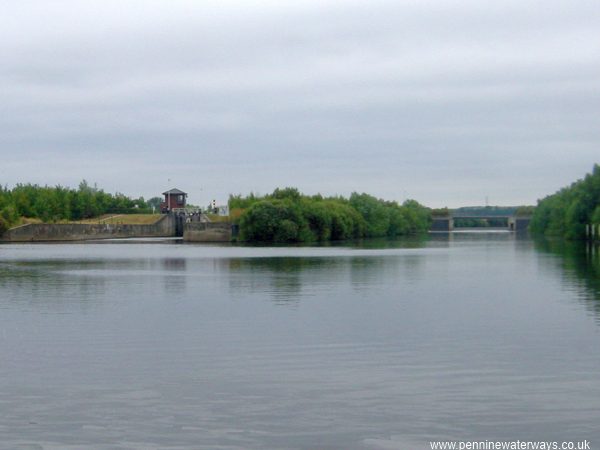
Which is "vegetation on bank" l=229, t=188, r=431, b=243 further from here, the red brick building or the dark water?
the dark water

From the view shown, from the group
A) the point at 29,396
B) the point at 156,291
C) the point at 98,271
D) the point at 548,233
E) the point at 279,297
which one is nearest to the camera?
the point at 29,396

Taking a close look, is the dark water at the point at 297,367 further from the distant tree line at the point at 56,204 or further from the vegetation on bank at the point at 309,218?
the distant tree line at the point at 56,204

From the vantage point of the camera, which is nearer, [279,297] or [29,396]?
[29,396]

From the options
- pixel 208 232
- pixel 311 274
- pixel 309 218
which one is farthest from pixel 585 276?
pixel 208 232

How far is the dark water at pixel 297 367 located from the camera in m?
14.0

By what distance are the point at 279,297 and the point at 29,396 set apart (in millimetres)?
18547

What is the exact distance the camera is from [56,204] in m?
141

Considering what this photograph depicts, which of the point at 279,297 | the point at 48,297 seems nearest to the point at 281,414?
the point at 279,297

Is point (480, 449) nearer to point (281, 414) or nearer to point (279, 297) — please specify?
point (281, 414)

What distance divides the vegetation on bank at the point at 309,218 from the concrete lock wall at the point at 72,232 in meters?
16.3

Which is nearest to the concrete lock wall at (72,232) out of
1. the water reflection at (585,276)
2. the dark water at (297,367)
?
the water reflection at (585,276)

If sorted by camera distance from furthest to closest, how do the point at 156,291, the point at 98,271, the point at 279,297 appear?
the point at 98,271 → the point at 156,291 → the point at 279,297

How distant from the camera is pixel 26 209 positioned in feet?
454

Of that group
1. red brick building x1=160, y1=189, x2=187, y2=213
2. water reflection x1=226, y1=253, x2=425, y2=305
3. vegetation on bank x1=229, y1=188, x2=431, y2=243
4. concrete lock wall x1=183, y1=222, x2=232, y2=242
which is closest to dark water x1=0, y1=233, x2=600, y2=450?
water reflection x1=226, y1=253, x2=425, y2=305
